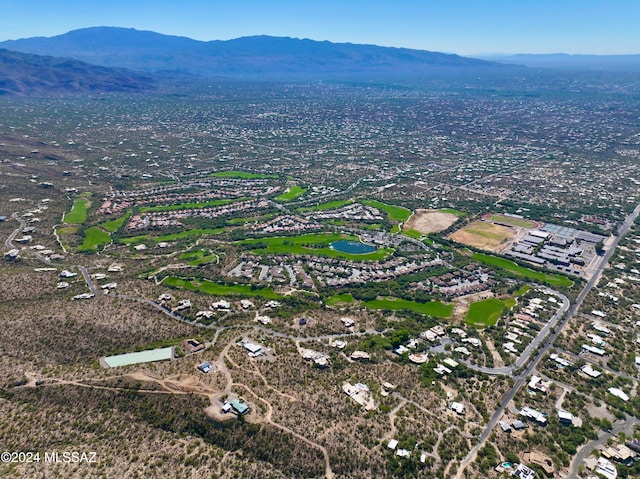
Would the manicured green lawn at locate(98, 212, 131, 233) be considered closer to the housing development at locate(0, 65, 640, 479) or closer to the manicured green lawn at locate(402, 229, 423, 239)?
the housing development at locate(0, 65, 640, 479)

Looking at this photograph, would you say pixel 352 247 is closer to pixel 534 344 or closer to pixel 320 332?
pixel 320 332

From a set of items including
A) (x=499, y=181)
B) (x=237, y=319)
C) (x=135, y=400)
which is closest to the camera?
(x=135, y=400)

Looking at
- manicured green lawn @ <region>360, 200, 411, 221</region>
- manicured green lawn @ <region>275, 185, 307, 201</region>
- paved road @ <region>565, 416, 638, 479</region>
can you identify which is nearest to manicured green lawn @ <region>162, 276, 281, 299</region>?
paved road @ <region>565, 416, 638, 479</region>

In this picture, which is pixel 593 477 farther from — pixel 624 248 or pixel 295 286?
pixel 624 248

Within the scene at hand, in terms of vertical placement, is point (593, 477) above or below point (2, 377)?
below

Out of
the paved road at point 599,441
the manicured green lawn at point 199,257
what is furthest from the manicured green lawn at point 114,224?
the paved road at point 599,441

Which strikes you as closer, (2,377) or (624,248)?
(2,377)

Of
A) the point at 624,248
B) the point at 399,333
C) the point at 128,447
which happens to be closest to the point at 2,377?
the point at 128,447

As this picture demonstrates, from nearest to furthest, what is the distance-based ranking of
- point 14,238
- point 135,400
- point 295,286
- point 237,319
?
point 135,400, point 237,319, point 295,286, point 14,238
